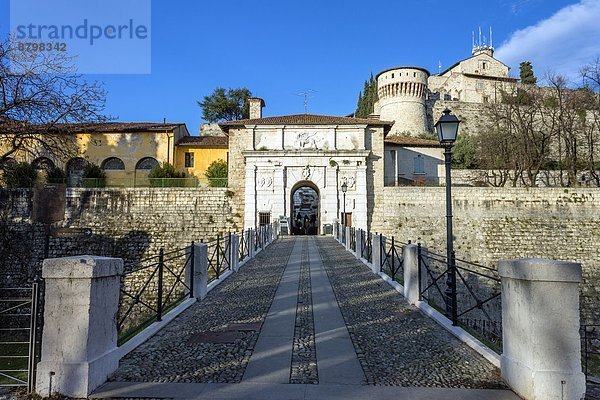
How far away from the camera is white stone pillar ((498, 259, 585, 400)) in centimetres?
348

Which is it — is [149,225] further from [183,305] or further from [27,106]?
[183,305]

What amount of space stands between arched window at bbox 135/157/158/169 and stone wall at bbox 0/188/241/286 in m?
5.72

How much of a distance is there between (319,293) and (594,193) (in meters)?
26.3

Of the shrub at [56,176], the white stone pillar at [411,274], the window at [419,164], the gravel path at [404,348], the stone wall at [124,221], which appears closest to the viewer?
the gravel path at [404,348]

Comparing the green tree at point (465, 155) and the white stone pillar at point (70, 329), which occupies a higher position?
the green tree at point (465, 155)

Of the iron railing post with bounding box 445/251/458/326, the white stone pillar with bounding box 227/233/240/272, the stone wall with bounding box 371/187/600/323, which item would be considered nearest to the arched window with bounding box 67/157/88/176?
the stone wall with bounding box 371/187/600/323

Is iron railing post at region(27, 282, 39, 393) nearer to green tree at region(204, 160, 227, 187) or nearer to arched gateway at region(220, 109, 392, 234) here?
arched gateway at region(220, 109, 392, 234)

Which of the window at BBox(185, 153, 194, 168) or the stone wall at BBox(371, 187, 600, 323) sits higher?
the window at BBox(185, 153, 194, 168)

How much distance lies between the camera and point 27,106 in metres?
16.5

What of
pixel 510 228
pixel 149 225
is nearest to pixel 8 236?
pixel 149 225

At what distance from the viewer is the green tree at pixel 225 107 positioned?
49.3 meters

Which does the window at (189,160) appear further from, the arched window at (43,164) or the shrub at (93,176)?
the arched window at (43,164)

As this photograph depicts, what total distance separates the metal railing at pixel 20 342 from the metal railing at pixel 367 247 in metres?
9.62

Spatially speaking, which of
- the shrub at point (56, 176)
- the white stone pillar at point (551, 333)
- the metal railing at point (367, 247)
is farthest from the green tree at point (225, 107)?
the white stone pillar at point (551, 333)
